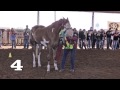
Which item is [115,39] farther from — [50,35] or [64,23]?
[64,23]

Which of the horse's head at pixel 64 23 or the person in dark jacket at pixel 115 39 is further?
the person in dark jacket at pixel 115 39

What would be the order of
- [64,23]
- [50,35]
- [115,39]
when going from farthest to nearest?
[115,39] < [50,35] < [64,23]

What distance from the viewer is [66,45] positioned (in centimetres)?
1152

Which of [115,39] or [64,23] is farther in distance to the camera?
[115,39]

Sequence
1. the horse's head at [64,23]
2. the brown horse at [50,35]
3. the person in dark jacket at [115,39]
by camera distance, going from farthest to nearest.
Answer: the person in dark jacket at [115,39], the brown horse at [50,35], the horse's head at [64,23]

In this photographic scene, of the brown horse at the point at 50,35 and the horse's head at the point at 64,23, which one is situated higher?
the horse's head at the point at 64,23

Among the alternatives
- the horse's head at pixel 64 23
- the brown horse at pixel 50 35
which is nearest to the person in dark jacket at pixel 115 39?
the brown horse at pixel 50 35

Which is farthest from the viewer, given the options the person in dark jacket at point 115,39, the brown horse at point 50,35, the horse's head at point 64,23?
the person in dark jacket at point 115,39

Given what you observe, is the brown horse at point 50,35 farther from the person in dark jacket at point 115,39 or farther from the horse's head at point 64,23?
the person in dark jacket at point 115,39

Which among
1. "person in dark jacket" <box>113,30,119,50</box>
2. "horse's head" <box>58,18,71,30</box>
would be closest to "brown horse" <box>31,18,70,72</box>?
"horse's head" <box>58,18,71,30</box>

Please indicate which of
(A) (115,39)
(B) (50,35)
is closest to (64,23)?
(B) (50,35)

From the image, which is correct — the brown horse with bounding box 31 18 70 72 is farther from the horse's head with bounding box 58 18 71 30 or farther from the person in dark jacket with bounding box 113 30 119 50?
the person in dark jacket with bounding box 113 30 119 50

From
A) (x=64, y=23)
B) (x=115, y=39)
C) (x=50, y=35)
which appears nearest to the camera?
(x=64, y=23)
